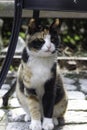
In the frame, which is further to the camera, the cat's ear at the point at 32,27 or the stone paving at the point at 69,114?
the stone paving at the point at 69,114

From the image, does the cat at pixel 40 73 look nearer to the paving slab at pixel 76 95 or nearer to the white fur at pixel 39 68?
the white fur at pixel 39 68

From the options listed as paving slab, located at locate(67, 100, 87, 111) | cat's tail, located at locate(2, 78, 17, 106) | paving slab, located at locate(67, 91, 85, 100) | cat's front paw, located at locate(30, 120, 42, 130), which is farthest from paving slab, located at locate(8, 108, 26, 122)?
paving slab, located at locate(67, 91, 85, 100)

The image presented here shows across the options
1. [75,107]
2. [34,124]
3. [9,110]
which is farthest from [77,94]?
[34,124]

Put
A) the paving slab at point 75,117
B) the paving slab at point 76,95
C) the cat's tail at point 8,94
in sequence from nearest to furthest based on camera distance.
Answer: the paving slab at point 75,117 → the cat's tail at point 8,94 → the paving slab at point 76,95

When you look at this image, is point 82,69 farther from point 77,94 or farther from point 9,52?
point 9,52

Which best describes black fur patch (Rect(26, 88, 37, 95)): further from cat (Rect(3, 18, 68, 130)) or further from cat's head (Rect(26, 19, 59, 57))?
cat's head (Rect(26, 19, 59, 57))

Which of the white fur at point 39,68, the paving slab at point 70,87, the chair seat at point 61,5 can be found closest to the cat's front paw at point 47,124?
the white fur at point 39,68

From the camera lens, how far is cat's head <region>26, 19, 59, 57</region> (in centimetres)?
295

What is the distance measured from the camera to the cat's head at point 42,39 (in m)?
2.95

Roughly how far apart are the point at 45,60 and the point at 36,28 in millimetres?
236

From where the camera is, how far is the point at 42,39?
296cm

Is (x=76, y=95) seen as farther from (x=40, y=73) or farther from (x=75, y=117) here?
(x=40, y=73)

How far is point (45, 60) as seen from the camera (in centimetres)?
306

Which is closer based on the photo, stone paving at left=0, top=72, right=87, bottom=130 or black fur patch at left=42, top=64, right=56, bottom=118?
black fur patch at left=42, top=64, right=56, bottom=118
